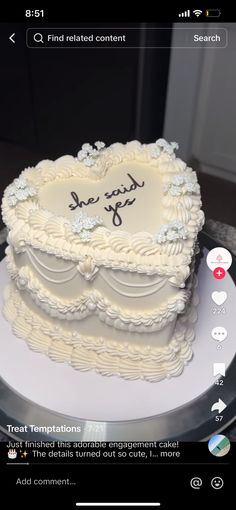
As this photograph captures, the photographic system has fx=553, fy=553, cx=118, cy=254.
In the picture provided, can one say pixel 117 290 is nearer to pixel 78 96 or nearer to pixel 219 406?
pixel 219 406

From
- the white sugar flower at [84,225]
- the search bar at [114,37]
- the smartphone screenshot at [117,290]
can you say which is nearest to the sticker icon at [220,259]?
the smartphone screenshot at [117,290]

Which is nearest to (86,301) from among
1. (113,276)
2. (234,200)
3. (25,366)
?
(113,276)

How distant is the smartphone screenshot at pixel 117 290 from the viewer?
37.4 inches

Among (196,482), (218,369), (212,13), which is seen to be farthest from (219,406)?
(212,13)

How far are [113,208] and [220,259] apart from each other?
24cm

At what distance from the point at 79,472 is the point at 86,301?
31cm

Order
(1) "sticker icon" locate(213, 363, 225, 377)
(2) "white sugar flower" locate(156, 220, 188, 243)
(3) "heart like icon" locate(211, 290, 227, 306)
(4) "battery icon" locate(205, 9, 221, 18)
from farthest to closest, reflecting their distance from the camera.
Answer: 1. (3) "heart like icon" locate(211, 290, 227, 306)
2. (1) "sticker icon" locate(213, 363, 225, 377)
3. (2) "white sugar flower" locate(156, 220, 188, 243)
4. (4) "battery icon" locate(205, 9, 221, 18)

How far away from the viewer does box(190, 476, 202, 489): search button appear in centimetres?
94

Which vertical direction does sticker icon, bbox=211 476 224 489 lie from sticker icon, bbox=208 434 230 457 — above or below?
below

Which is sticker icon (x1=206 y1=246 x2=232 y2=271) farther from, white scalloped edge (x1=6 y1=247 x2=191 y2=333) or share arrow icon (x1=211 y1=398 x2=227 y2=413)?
share arrow icon (x1=211 y1=398 x2=227 y2=413)

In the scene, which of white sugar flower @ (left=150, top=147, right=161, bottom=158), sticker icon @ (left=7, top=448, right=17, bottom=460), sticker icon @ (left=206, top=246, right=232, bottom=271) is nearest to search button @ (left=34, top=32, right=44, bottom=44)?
white sugar flower @ (left=150, top=147, right=161, bottom=158)

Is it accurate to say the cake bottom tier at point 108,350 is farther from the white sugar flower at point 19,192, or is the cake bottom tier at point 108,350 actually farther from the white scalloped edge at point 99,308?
the white sugar flower at point 19,192

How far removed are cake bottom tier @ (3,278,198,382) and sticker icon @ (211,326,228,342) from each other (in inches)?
2.2

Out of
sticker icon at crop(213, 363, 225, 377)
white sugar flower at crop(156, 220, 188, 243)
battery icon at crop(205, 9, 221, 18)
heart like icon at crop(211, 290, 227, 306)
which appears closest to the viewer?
battery icon at crop(205, 9, 221, 18)
